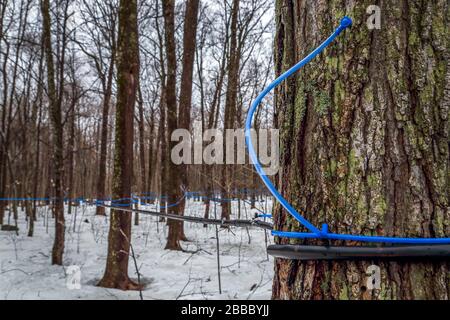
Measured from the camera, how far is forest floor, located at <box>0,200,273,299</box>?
4.72m

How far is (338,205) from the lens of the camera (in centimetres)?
80

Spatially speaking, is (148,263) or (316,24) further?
(148,263)

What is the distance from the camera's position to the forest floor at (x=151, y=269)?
4723 millimetres

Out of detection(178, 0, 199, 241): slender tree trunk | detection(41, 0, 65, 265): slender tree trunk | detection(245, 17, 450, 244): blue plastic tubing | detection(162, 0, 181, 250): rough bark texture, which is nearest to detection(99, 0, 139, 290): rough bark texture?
detection(41, 0, 65, 265): slender tree trunk

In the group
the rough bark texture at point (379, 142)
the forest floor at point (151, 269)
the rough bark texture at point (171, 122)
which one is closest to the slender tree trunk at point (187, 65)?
the rough bark texture at point (171, 122)

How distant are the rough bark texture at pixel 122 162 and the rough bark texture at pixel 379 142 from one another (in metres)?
4.35

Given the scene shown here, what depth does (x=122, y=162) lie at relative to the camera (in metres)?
4.93

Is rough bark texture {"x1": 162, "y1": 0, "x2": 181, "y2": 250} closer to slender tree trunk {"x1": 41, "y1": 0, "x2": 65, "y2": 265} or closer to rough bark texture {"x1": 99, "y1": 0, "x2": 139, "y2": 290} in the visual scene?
slender tree trunk {"x1": 41, "y1": 0, "x2": 65, "y2": 265}

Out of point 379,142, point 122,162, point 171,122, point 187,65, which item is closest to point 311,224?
point 379,142
